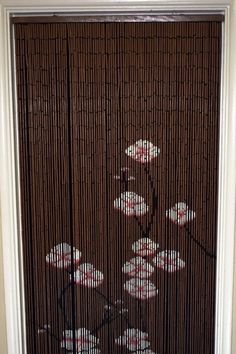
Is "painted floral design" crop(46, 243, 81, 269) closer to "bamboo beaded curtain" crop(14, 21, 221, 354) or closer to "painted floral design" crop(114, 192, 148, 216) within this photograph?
"bamboo beaded curtain" crop(14, 21, 221, 354)

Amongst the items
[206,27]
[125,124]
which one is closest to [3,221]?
[125,124]

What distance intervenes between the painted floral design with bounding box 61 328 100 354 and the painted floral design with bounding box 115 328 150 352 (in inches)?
4.0

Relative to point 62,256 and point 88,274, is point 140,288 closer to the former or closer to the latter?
point 88,274

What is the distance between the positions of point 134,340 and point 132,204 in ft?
1.92

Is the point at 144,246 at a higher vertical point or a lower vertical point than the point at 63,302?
higher

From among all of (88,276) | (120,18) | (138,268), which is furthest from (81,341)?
(120,18)

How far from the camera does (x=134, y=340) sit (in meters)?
1.61

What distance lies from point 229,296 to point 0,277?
0.92m

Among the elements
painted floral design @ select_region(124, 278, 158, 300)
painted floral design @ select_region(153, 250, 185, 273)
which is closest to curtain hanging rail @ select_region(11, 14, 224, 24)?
painted floral design @ select_region(153, 250, 185, 273)

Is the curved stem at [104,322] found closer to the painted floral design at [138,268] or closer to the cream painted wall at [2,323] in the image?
the painted floral design at [138,268]

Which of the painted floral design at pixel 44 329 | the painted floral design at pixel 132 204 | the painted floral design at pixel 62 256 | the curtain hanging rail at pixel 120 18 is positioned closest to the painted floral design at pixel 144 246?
the painted floral design at pixel 132 204

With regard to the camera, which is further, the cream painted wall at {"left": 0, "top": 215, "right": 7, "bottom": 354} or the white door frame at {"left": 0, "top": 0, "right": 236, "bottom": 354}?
the cream painted wall at {"left": 0, "top": 215, "right": 7, "bottom": 354}

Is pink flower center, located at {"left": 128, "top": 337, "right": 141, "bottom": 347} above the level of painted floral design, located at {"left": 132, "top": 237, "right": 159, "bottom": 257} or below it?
below

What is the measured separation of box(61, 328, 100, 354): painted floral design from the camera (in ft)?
5.27
